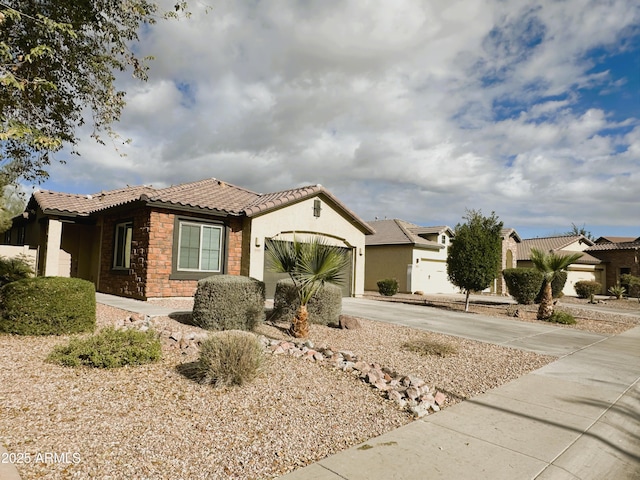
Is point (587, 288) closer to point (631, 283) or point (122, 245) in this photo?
point (631, 283)

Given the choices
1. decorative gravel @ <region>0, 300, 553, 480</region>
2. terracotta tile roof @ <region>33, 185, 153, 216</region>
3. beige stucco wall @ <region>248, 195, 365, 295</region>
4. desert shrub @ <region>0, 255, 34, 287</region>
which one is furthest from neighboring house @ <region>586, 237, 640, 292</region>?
desert shrub @ <region>0, 255, 34, 287</region>

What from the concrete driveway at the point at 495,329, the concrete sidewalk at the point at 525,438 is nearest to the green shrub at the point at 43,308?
the concrete sidewalk at the point at 525,438

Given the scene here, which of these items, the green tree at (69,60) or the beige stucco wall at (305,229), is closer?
the green tree at (69,60)

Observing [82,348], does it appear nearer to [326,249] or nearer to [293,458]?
[293,458]

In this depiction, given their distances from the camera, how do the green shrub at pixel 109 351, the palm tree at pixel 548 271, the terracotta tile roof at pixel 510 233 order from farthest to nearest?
the terracotta tile roof at pixel 510 233 → the palm tree at pixel 548 271 → the green shrub at pixel 109 351

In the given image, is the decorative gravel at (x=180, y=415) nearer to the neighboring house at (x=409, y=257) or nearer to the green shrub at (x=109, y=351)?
the green shrub at (x=109, y=351)

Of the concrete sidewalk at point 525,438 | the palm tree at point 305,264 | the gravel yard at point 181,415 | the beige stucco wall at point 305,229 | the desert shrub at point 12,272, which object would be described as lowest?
the concrete sidewalk at point 525,438

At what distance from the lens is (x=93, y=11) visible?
866 centimetres

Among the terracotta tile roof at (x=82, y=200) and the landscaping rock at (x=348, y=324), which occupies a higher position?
the terracotta tile roof at (x=82, y=200)

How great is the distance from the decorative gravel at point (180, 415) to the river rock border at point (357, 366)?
15 centimetres

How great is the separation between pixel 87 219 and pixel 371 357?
14.4 metres

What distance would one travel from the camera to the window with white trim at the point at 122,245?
1450 centimetres

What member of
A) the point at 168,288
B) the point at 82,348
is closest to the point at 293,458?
the point at 82,348

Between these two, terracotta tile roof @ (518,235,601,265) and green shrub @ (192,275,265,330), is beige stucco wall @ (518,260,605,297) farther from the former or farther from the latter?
green shrub @ (192,275,265,330)
